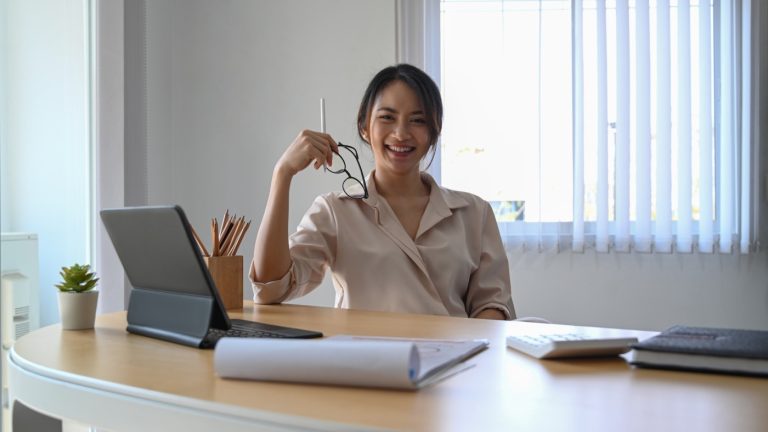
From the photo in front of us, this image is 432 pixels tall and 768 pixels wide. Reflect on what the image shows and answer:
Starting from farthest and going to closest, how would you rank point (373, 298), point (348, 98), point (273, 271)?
point (348, 98)
point (373, 298)
point (273, 271)

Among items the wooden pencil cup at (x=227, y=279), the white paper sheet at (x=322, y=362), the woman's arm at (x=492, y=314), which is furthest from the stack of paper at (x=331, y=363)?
the woman's arm at (x=492, y=314)

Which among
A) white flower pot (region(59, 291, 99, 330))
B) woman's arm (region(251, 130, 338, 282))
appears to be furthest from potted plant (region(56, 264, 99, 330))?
woman's arm (region(251, 130, 338, 282))

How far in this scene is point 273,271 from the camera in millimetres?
1644

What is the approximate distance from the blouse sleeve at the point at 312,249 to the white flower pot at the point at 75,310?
0.49 m

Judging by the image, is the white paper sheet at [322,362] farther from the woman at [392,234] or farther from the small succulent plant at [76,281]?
the woman at [392,234]

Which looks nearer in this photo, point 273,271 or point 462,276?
point 273,271

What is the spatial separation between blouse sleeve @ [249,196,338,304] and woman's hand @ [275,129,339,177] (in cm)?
20

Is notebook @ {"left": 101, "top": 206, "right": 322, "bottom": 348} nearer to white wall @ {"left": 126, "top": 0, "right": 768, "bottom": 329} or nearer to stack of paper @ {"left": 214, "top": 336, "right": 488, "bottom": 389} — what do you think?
stack of paper @ {"left": 214, "top": 336, "right": 488, "bottom": 389}

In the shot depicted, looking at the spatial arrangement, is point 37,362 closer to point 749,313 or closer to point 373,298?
point 373,298

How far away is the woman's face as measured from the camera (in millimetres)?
1893

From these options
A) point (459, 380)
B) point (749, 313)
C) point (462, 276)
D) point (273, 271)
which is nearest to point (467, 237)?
point (462, 276)

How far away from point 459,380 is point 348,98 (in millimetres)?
2283

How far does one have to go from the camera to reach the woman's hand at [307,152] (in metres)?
1.62

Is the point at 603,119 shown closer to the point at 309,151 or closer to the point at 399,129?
the point at 399,129
